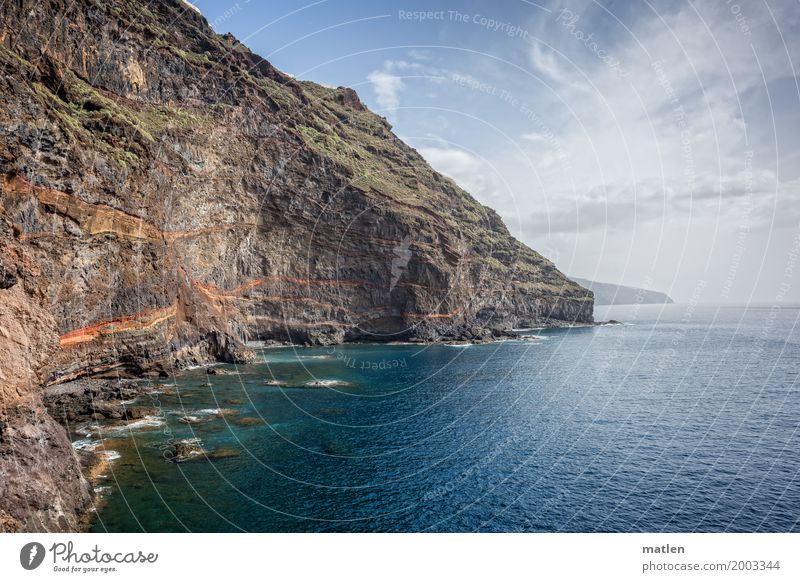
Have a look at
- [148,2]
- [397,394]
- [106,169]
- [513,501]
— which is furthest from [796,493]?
[148,2]

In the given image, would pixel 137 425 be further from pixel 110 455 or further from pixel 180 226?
pixel 180 226

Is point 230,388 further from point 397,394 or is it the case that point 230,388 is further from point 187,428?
point 397,394

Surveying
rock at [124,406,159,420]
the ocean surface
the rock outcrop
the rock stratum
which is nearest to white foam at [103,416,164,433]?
the ocean surface

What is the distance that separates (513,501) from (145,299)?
2035 inches

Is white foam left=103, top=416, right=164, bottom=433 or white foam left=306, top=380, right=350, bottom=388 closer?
white foam left=103, top=416, right=164, bottom=433

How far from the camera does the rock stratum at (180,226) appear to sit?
2475 cm

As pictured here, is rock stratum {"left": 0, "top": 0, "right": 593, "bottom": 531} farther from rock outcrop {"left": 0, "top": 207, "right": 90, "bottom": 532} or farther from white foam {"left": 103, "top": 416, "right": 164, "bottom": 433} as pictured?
white foam {"left": 103, "top": 416, "right": 164, "bottom": 433}
